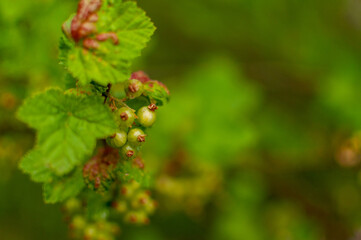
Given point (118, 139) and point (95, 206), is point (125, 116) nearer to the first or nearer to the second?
point (118, 139)

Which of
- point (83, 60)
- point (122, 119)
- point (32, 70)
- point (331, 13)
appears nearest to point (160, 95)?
point (122, 119)

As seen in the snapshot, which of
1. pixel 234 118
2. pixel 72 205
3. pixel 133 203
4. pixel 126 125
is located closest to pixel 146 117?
pixel 126 125

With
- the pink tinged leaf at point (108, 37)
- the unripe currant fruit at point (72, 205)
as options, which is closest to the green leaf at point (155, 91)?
the pink tinged leaf at point (108, 37)

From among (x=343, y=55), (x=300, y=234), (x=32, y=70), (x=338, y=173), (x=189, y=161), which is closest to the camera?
(x=32, y=70)

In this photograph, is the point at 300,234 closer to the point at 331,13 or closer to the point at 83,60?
the point at 331,13

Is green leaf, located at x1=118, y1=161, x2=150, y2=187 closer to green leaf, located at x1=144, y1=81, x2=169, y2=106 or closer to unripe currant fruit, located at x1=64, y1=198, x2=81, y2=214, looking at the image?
green leaf, located at x1=144, y1=81, x2=169, y2=106

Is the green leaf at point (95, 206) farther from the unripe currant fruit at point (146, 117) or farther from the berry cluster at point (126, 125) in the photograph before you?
the unripe currant fruit at point (146, 117)
